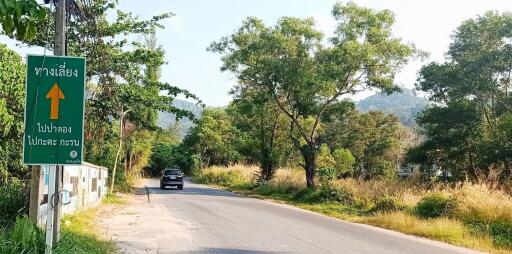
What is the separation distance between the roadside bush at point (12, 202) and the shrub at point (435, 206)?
1367 cm

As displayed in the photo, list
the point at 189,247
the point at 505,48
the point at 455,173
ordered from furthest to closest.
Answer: the point at 455,173 → the point at 505,48 → the point at 189,247

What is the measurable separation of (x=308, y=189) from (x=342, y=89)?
6189mm

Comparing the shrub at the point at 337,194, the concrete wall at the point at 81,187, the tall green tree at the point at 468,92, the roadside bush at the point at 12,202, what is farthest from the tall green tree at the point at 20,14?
the tall green tree at the point at 468,92

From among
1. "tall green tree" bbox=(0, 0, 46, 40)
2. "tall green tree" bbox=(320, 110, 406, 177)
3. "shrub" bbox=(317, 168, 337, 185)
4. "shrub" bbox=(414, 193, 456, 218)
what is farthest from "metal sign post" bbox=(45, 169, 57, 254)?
"tall green tree" bbox=(320, 110, 406, 177)

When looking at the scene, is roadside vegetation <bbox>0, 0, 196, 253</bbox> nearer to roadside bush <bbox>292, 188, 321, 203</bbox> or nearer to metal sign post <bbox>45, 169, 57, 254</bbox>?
metal sign post <bbox>45, 169, 57, 254</bbox>

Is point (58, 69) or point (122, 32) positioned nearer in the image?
point (58, 69)

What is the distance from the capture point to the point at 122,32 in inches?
944

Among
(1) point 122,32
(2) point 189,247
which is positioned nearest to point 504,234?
(2) point 189,247

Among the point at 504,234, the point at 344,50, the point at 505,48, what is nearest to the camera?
the point at 504,234

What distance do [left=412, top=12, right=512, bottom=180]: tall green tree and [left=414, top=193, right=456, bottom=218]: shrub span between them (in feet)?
43.5

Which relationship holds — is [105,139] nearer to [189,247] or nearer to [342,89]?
[342,89]

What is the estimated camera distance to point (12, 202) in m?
10.8

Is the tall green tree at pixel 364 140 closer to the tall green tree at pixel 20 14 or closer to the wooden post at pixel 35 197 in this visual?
the wooden post at pixel 35 197

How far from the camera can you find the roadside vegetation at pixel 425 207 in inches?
592
